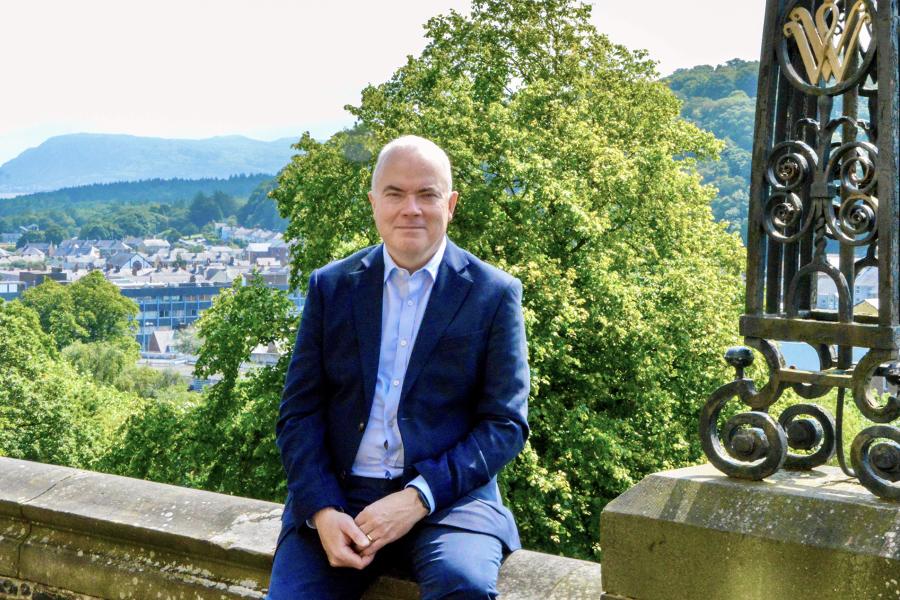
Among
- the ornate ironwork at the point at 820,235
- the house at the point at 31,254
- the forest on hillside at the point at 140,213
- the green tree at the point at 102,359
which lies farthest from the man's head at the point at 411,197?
the house at the point at 31,254

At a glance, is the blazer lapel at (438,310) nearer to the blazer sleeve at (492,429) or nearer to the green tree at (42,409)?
the blazer sleeve at (492,429)

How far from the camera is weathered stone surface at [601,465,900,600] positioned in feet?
7.66

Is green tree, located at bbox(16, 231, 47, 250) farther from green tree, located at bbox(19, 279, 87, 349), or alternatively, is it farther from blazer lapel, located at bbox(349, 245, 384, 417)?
blazer lapel, located at bbox(349, 245, 384, 417)

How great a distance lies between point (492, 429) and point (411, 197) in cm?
63

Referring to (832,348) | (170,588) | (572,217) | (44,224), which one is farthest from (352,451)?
(44,224)

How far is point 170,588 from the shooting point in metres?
3.62

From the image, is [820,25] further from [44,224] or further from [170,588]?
[44,224]

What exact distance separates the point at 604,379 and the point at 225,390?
6.02m

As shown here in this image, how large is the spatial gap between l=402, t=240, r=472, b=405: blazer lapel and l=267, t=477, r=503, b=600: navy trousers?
12.1 inches

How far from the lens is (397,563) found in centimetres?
308

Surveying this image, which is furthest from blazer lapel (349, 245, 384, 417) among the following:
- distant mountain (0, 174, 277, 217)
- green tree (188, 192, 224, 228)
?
distant mountain (0, 174, 277, 217)

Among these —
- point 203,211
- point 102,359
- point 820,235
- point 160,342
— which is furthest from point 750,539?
point 203,211

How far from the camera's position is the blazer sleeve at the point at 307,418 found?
2.98 metres

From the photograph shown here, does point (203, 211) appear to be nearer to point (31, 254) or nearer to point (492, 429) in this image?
point (31, 254)
